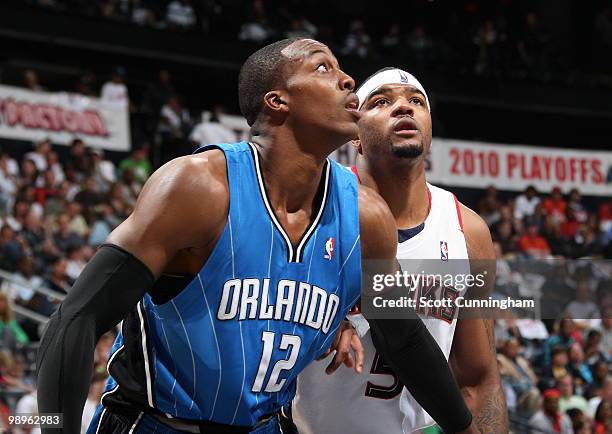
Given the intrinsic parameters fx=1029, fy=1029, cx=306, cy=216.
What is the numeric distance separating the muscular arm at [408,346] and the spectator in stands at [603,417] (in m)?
5.58

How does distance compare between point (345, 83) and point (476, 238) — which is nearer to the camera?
point (345, 83)

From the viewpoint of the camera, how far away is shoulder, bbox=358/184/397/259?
10.3ft

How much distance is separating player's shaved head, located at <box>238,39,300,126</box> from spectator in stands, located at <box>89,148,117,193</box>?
29.0 ft

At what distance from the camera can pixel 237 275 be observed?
2.85 meters

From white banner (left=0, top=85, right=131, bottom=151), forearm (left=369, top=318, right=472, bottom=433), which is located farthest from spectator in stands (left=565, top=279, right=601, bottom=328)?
white banner (left=0, top=85, right=131, bottom=151)

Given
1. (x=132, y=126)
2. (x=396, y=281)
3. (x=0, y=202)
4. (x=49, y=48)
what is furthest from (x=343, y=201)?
(x=49, y=48)

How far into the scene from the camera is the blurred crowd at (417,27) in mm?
16422

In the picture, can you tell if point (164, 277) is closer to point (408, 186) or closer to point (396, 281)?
point (396, 281)

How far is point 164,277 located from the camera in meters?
2.87

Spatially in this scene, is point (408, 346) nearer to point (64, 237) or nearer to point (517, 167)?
point (64, 237)

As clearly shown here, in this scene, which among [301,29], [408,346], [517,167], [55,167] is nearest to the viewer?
[408,346]

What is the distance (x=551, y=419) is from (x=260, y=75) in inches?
256

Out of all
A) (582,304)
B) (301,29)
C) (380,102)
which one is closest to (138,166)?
(301,29)

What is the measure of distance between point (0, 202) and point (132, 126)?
13.0 ft
